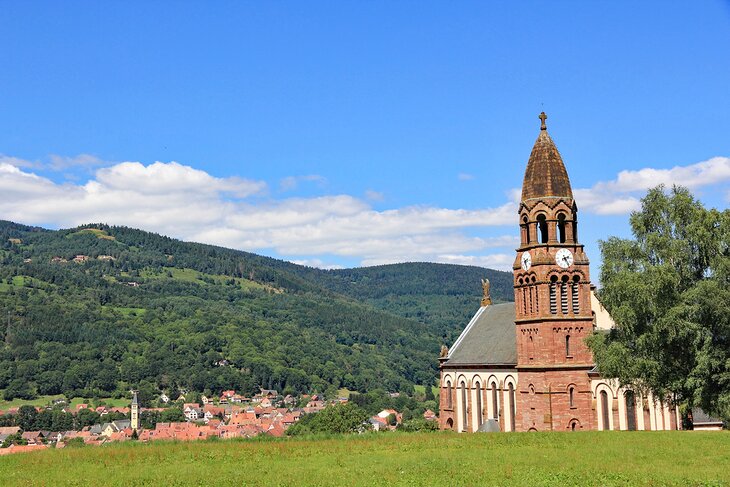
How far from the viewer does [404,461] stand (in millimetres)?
35938

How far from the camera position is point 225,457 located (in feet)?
126

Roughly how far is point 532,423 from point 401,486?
31065 mm

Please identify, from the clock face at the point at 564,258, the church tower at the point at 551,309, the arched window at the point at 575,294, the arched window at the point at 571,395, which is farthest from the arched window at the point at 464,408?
the clock face at the point at 564,258

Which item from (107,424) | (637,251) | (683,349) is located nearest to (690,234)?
(637,251)

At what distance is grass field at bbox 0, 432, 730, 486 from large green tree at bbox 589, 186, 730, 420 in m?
3.44

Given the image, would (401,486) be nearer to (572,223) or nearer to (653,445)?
(653,445)

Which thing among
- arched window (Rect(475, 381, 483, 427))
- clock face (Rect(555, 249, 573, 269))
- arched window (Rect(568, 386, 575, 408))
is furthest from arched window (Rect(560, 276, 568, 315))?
arched window (Rect(475, 381, 483, 427))

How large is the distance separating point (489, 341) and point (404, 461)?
36.5m

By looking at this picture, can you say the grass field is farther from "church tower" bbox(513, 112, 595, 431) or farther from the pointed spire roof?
the pointed spire roof

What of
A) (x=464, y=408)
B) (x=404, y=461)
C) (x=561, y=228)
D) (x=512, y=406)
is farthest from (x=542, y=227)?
(x=404, y=461)

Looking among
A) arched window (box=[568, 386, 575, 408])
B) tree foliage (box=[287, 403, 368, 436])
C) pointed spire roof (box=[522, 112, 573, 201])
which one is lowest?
tree foliage (box=[287, 403, 368, 436])

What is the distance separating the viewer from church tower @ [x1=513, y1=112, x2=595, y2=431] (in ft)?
189

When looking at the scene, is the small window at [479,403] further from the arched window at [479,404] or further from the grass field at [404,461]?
the grass field at [404,461]

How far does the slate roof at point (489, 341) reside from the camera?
67250 mm
